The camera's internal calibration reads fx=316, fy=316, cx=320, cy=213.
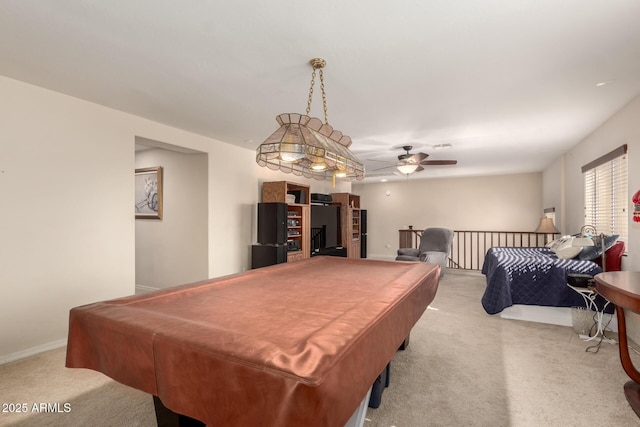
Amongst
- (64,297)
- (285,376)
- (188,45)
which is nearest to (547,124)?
(188,45)

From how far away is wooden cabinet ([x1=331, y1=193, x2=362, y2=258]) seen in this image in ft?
23.6

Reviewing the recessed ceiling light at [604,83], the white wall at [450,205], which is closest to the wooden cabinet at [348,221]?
the white wall at [450,205]

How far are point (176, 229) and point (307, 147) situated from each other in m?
3.46

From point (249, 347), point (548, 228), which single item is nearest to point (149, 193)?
point (249, 347)

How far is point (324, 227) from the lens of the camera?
22.2 ft

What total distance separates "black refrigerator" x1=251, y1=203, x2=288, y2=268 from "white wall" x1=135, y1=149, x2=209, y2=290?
2.80ft

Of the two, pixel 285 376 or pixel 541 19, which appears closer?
pixel 285 376

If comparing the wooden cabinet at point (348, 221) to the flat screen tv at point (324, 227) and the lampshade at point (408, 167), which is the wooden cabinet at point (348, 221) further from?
the lampshade at point (408, 167)

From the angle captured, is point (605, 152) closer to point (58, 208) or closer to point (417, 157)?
point (417, 157)

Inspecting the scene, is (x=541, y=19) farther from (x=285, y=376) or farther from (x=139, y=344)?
(x=139, y=344)

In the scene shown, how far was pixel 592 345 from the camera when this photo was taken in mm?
2891

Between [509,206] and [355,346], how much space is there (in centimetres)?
854

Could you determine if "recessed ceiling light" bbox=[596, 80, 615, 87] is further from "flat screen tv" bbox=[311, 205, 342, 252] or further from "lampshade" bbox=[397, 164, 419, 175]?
"flat screen tv" bbox=[311, 205, 342, 252]

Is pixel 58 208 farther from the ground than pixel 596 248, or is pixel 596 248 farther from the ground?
pixel 58 208
